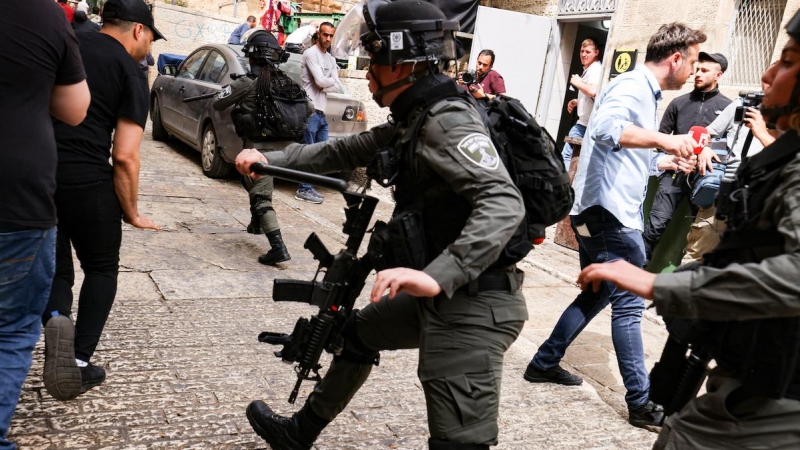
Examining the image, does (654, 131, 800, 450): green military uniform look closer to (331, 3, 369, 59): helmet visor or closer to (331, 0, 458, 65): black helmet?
(331, 0, 458, 65): black helmet

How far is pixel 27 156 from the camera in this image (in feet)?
7.54

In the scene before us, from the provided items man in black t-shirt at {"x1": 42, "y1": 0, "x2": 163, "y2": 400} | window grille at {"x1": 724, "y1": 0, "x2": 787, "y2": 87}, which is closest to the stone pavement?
man in black t-shirt at {"x1": 42, "y1": 0, "x2": 163, "y2": 400}

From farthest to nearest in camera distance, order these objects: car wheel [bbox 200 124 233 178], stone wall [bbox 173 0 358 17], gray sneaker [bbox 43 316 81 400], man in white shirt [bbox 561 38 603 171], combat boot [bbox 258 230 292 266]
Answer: stone wall [bbox 173 0 358 17], car wheel [bbox 200 124 233 178], man in white shirt [bbox 561 38 603 171], combat boot [bbox 258 230 292 266], gray sneaker [bbox 43 316 81 400]

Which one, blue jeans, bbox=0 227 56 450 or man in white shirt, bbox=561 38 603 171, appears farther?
man in white shirt, bbox=561 38 603 171

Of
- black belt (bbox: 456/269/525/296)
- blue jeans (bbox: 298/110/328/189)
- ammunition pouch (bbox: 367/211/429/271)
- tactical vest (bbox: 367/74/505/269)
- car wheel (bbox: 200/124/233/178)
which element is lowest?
car wheel (bbox: 200/124/233/178)

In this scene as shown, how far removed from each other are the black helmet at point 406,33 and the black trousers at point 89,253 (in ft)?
5.03

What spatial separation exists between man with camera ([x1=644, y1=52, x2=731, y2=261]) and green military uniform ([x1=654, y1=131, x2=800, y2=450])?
4357 mm

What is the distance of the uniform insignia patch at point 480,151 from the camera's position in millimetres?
2158

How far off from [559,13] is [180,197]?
5.84m

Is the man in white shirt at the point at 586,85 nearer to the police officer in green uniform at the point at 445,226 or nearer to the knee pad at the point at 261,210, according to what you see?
the knee pad at the point at 261,210

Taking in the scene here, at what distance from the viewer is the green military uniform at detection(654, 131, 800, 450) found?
5.28 feet

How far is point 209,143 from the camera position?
8859mm

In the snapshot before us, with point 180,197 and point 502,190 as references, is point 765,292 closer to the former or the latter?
point 502,190

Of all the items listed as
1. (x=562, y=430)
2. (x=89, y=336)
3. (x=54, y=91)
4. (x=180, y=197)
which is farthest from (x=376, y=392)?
(x=180, y=197)
